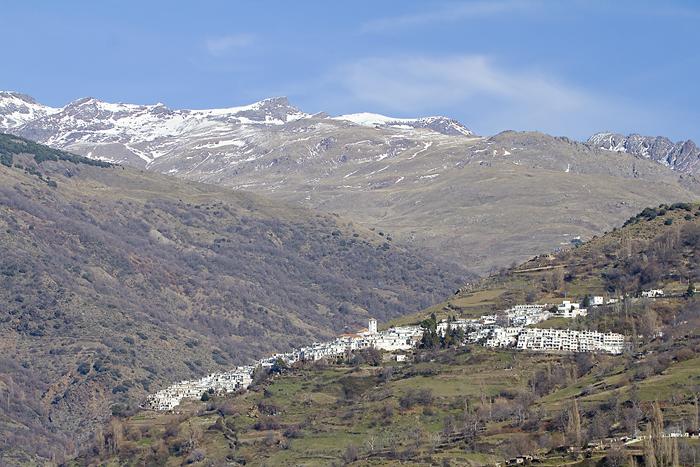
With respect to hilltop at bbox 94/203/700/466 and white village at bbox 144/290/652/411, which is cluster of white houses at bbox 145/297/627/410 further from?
hilltop at bbox 94/203/700/466

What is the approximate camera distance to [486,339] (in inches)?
6663

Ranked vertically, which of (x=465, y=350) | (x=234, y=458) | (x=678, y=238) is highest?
(x=678, y=238)

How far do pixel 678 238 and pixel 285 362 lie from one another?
51.5m

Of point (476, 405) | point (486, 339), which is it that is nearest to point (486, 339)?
point (486, 339)

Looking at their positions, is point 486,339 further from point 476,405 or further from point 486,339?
point 476,405

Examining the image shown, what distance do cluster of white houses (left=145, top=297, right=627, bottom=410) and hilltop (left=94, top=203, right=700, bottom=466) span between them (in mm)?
2502

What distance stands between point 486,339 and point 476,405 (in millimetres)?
24503

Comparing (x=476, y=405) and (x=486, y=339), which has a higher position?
(x=486, y=339)

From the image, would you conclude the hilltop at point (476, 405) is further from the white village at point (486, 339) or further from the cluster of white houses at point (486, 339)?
the cluster of white houses at point (486, 339)

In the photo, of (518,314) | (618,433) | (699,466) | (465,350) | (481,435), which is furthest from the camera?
(518,314)

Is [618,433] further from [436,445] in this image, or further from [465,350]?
[465,350]

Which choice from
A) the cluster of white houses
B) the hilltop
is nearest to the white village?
the cluster of white houses

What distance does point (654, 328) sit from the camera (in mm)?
163625

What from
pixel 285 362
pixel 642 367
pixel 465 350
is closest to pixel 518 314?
pixel 465 350
